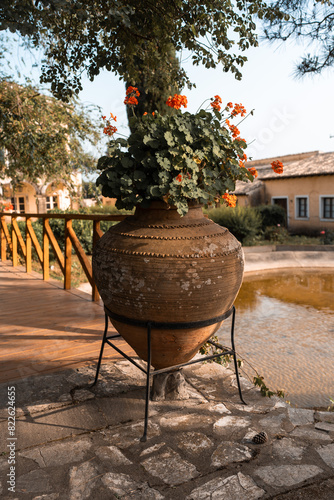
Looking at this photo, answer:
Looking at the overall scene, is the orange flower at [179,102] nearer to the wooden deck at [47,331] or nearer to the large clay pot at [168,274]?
the large clay pot at [168,274]

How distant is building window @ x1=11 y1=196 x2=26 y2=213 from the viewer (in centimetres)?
2181

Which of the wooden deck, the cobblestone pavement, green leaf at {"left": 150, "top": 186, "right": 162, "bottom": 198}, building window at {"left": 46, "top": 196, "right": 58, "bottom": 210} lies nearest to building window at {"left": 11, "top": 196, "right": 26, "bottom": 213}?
building window at {"left": 46, "top": 196, "right": 58, "bottom": 210}

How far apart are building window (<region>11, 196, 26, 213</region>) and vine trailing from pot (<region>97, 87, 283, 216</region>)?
21145 mm

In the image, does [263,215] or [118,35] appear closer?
[118,35]

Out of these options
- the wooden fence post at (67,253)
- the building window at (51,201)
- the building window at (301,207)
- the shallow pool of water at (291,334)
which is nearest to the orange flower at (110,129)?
the wooden fence post at (67,253)

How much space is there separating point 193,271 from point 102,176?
2.45 feet

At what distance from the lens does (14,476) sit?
5.44 ft

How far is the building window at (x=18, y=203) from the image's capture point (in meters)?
21.8

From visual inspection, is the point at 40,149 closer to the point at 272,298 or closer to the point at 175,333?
the point at 175,333

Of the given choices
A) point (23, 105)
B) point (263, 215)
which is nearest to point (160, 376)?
point (23, 105)

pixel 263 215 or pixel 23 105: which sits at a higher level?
pixel 23 105

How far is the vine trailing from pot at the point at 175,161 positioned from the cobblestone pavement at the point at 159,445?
1083mm

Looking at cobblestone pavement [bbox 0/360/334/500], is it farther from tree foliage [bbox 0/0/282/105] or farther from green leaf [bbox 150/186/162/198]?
tree foliage [bbox 0/0/282/105]

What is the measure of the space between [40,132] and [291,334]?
527cm
